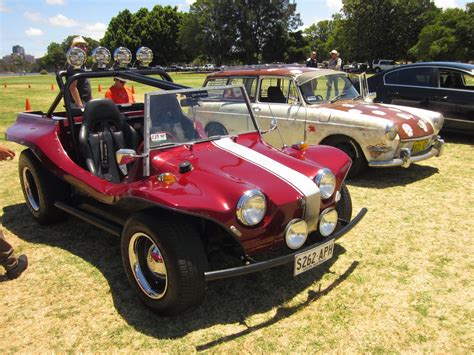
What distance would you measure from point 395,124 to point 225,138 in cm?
298

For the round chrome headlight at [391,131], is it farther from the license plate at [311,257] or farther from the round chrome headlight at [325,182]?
the license plate at [311,257]

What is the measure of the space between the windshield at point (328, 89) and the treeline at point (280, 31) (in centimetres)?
3973

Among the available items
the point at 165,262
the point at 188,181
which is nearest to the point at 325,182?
the point at 188,181

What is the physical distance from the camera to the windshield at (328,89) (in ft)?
20.8

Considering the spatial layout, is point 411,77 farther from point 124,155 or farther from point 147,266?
point 147,266

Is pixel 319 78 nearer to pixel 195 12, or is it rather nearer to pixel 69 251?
pixel 69 251

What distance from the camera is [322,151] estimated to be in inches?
151

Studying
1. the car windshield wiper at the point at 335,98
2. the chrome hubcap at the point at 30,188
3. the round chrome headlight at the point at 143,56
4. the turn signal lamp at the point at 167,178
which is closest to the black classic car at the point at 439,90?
the car windshield wiper at the point at 335,98

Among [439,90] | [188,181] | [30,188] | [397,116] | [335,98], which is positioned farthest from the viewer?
[439,90]

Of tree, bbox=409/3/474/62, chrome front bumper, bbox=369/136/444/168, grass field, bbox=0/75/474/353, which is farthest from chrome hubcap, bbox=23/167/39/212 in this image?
tree, bbox=409/3/474/62

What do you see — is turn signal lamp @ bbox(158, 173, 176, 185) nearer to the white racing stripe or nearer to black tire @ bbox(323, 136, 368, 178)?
the white racing stripe

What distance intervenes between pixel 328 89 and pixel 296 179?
3.90 meters

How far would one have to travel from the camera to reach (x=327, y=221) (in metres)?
3.13

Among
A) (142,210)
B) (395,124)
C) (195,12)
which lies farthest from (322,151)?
(195,12)
